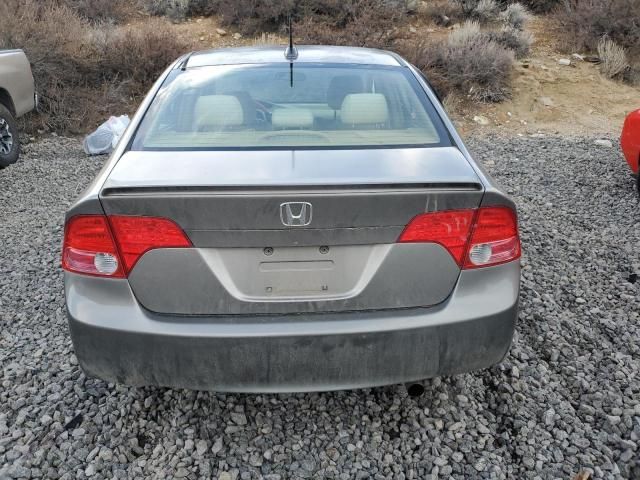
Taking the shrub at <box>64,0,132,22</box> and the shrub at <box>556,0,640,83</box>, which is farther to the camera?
the shrub at <box>64,0,132,22</box>

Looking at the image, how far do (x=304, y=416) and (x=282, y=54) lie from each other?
198 centimetres

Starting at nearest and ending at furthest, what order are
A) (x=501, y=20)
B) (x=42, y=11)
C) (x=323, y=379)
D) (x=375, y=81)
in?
1. (x=323, y=379)
2. (x=375, y=81)
3. (x=42, y=11)
4. (x=501, y=20)

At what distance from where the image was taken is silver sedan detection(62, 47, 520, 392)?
6.13 feet

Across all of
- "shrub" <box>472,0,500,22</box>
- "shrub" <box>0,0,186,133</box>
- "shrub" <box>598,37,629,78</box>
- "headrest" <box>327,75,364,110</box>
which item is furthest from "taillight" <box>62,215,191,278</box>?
"shrub" <box>472,0,500,22</box>

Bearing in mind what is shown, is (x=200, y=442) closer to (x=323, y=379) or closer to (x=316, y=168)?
(x=323, y=379)

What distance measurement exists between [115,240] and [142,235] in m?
0.11

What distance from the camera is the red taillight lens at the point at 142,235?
187 centimetres

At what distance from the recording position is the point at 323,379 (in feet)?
6.53

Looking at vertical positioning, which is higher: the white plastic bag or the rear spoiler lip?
the rear spoiler lip

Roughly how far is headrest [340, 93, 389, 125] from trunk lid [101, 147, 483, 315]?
65cm

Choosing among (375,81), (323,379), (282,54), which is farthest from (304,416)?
(282,54)

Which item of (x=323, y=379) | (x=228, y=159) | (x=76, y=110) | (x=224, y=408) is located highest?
(x=228, y=159)

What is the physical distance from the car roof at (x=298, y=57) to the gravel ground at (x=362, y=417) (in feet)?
5.69

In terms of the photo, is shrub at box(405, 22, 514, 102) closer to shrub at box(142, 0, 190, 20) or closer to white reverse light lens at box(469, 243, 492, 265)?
shrub at box(142, 0, 190, 20)
